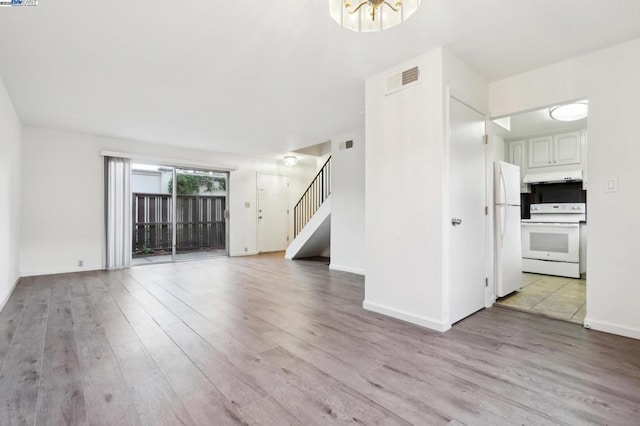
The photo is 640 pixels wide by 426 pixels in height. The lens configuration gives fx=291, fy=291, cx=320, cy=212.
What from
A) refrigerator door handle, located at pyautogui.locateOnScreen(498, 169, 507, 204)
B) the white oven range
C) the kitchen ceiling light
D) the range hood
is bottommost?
the white oven range

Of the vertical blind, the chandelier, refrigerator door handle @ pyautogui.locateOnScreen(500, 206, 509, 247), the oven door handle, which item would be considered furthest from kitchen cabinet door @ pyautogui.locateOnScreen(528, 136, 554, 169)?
the vertical blind

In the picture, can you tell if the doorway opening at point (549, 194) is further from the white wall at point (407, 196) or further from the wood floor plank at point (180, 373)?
the wood floor plank at point (180, 373)

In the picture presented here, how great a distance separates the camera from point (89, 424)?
1.41m

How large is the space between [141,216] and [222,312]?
5591 millimetres

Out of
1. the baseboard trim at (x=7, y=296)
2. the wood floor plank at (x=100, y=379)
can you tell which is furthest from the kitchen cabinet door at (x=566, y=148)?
the baseboard trim at (x=7, y=296)

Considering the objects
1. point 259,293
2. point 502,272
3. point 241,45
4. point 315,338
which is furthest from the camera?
point 259,293

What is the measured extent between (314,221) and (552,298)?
4146 millimetres

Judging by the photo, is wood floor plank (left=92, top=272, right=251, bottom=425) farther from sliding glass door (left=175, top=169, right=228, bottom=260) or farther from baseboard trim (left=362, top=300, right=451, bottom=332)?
sliding glass door (left=175, top=169, right=228, bottom=260)

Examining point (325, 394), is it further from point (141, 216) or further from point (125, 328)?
point (141, 216)

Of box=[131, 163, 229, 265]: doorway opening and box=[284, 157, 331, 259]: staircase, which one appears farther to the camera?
box=[131, 163, 229, 265]: doorway opening

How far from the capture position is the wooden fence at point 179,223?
732 centimetres

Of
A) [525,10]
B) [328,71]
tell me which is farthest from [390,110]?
[525,10]

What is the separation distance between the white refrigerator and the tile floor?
0.50ft

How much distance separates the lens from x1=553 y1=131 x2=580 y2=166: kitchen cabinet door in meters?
4.81
